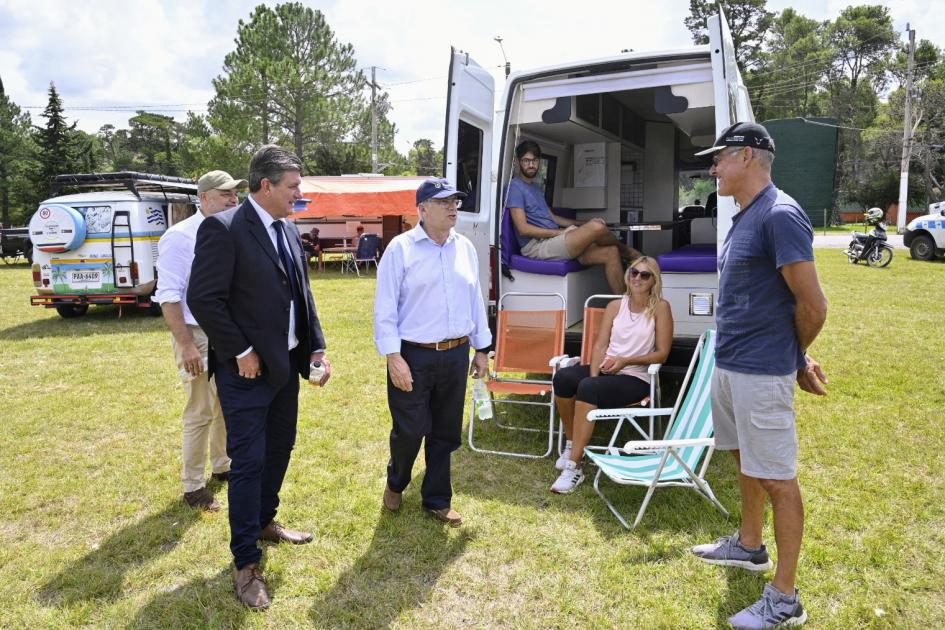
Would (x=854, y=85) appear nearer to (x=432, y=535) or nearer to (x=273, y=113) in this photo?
(x=273, y=113)

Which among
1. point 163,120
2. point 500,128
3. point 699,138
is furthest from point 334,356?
point 163,120

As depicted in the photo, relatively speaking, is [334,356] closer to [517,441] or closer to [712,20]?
[517,441]

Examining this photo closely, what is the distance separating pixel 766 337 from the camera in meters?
2.43

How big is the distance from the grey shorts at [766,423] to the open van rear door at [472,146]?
235 cm

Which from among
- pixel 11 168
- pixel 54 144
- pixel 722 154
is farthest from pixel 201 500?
pixel 11 168

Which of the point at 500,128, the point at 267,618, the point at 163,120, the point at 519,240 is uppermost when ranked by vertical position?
the point at 163,120

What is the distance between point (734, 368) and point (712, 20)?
8.21ft

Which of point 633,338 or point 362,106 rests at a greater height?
point 362,106

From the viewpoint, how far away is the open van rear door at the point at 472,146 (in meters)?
4.43

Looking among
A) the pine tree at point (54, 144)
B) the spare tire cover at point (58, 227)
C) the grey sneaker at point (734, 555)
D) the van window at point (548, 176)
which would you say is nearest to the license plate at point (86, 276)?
the spare tire cover at point (58, 227)

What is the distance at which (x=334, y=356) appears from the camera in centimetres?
735

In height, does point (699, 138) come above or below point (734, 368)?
above

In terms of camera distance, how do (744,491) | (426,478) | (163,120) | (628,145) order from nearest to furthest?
(744,491) → (426,478) → (628,145) → (163,120)

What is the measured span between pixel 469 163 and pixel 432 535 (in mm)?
2738
